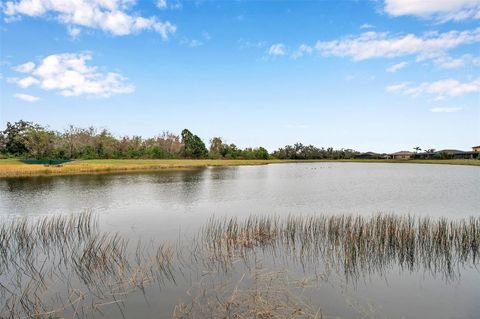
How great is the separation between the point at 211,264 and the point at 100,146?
91096 mm

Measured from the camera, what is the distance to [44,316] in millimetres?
7160

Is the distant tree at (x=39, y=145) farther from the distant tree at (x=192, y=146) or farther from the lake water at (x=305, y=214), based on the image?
the lake water at (x=305, y=214)

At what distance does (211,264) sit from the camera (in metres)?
10.4

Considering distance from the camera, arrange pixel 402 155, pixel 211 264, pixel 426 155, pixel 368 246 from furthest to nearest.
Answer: pixel 402 155 → pixel 426 155 → pixel 368 246 → pixel 211 264

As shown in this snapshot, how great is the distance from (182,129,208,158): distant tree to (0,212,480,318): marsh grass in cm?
9297

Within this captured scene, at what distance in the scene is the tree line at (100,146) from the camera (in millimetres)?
82438

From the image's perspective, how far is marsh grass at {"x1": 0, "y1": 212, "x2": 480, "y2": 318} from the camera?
300 inches

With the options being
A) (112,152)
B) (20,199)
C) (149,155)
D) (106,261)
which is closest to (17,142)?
(112,152)

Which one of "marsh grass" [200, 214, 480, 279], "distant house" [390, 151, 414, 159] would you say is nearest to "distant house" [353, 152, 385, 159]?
"distant house" [390, 151, 414, 159]

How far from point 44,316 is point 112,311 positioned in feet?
4.73

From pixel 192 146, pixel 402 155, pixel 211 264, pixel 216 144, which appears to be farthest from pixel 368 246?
pixel 402 155

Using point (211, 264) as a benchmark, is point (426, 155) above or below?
above

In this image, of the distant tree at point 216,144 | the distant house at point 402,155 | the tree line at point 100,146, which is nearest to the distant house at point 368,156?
the distant house at point 402,155

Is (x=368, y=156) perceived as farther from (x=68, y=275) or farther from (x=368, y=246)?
(x=68, y=275)
